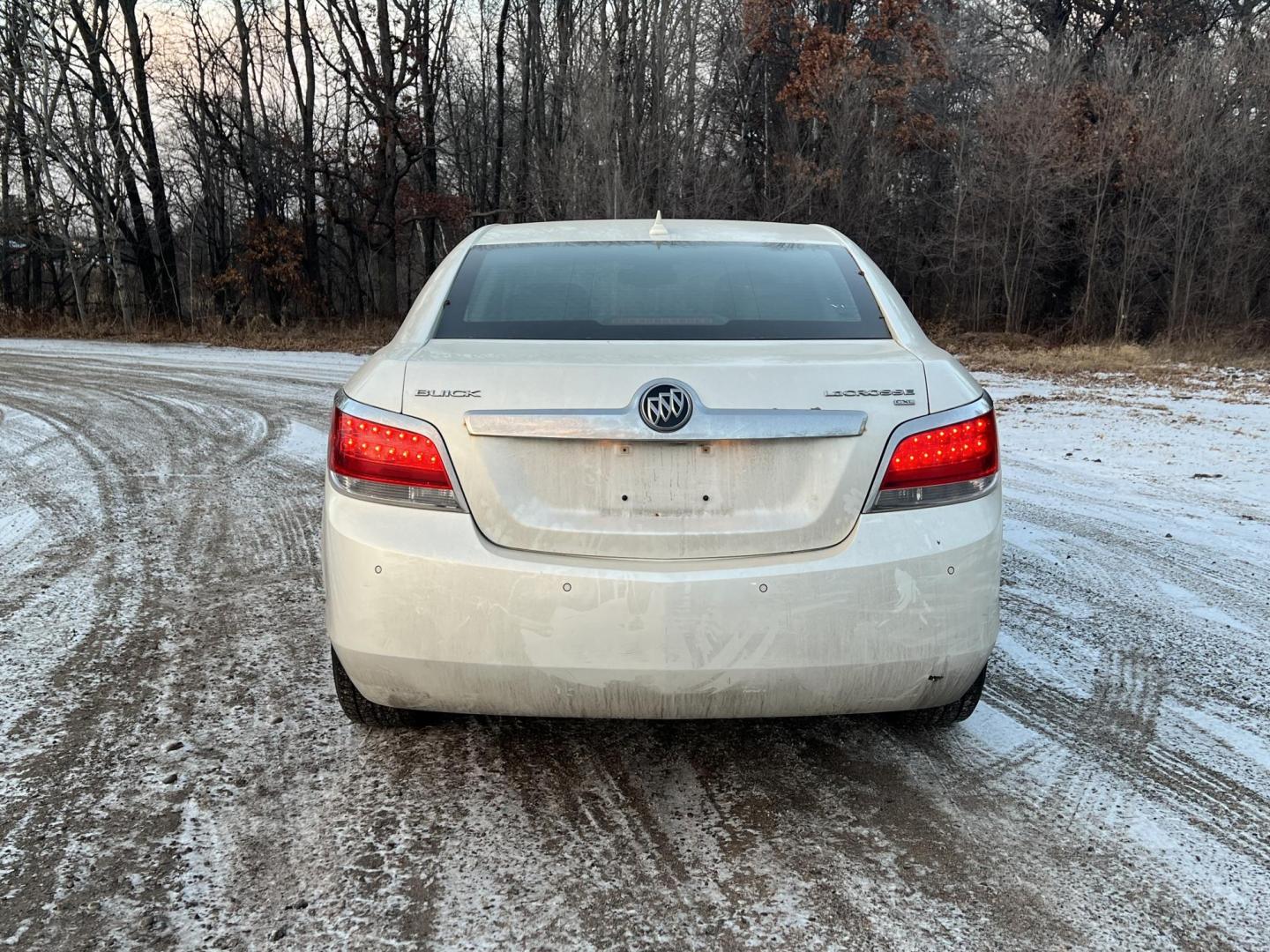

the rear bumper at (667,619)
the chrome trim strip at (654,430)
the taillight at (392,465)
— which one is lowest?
the rear bumper at (667,619)

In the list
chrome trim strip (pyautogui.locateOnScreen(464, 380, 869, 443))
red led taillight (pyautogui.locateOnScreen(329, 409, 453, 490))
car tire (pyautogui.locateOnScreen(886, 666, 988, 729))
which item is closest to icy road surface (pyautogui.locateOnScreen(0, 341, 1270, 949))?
car tire (pyautogui.locateOnScreen(886, 666, 988, 729))

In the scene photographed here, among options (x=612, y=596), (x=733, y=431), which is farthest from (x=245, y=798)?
(x=733, y=431)

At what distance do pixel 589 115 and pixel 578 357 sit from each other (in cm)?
2144

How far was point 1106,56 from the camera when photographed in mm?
24375

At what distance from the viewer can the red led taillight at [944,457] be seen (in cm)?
226

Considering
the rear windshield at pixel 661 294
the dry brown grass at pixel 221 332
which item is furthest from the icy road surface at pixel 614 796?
the dry brown grass at pixel 221 332

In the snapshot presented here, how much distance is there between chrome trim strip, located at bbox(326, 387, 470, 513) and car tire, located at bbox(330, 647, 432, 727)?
0.62m

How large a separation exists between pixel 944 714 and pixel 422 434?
1721mm

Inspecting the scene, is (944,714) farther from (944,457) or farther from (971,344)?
(971,344)

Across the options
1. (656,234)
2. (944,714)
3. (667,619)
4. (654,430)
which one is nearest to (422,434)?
(654,430)

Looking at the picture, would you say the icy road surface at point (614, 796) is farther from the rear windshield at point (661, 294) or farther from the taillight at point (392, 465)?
the rear windshield at point (661, 294)

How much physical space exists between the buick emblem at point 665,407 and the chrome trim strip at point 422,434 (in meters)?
0.48

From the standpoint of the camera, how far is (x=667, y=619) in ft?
7.11

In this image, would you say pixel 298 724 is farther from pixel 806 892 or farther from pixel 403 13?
pixel 403 13
